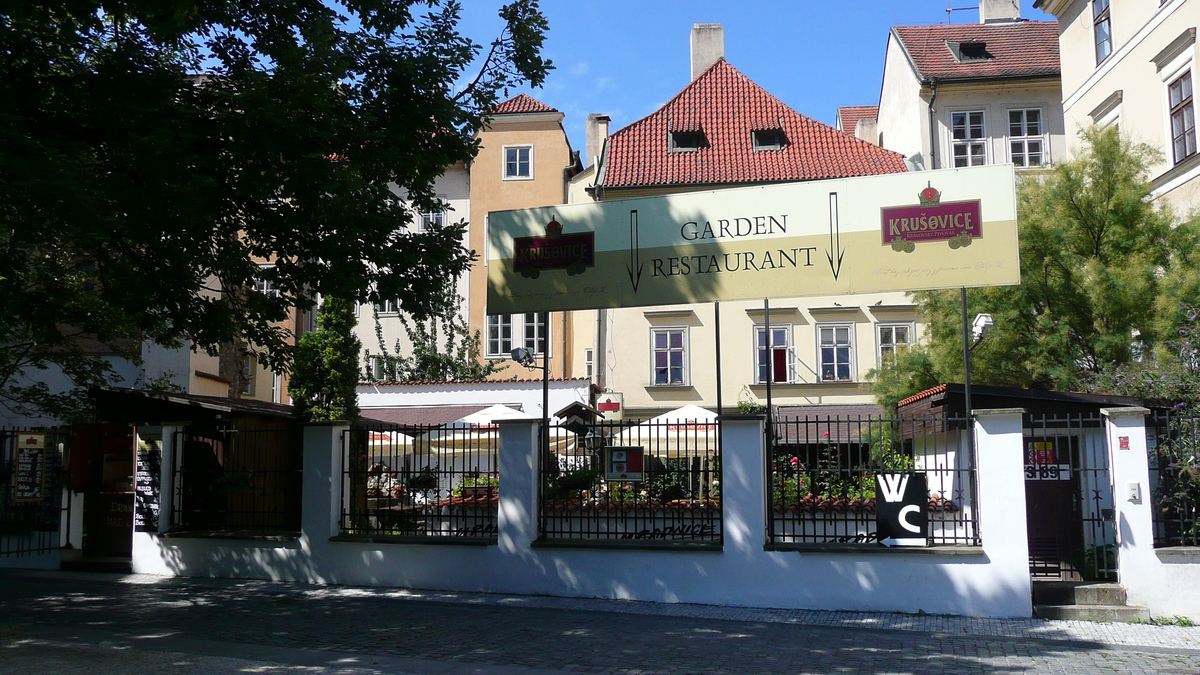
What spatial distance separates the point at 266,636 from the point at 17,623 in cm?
291

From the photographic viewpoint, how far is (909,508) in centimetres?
1181

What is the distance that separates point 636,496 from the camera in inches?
505

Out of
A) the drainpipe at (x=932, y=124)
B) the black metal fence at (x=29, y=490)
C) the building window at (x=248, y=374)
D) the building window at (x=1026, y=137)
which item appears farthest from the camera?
the building window at (x=248, y=374)

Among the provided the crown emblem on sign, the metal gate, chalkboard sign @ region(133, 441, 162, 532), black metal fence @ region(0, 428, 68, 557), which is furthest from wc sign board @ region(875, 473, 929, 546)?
black metal fence @ region(0, 428, 68, 557)

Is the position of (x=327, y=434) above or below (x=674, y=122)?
below

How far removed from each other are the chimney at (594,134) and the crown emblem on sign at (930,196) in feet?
82.5

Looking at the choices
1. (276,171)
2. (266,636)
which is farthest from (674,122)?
(266,636)

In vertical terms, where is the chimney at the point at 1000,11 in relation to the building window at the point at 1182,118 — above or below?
above

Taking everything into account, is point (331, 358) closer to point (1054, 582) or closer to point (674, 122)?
point (1054, 582)

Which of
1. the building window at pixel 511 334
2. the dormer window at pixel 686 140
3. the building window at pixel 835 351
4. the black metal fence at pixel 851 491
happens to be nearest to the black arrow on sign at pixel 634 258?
the black metal fence at pixel 851 491

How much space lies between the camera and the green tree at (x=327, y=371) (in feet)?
55.9

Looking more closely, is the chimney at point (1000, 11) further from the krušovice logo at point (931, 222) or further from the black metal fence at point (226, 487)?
the black metal fence at point (226, 487)

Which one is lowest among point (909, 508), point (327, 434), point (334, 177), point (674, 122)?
point (909, 508)

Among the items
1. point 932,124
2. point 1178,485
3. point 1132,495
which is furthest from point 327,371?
point 932,124
